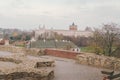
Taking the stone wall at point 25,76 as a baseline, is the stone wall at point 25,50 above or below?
above

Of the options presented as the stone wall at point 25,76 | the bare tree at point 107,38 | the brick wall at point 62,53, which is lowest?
the stone wall at point 25,76

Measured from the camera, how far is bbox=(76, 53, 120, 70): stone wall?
15.2 metres

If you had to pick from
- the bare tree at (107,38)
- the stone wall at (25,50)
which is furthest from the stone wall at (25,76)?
the stone wall at (25,50)

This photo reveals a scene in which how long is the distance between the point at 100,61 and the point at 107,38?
6.11 meters

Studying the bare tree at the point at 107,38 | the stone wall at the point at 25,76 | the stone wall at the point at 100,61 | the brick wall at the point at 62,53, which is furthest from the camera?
the bare tree at the point at 107,38

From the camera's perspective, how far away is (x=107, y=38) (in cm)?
2189

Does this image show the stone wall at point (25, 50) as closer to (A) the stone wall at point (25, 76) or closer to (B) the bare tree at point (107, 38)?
(B) the bare tree at point (107, 38)

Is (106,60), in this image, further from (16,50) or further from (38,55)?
(16,50)

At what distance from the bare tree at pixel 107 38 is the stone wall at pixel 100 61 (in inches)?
149

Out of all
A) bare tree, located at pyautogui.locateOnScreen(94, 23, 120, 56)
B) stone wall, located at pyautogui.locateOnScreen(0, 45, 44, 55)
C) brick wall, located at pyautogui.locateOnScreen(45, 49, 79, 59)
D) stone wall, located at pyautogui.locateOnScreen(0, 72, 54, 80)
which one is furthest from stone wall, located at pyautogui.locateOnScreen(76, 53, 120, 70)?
stone wall, located at pyautogui.locateOnScreen(0, 45, 44, 55)

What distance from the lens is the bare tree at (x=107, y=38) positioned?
2151 centimetres

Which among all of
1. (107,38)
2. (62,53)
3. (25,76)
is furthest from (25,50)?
(25,76)

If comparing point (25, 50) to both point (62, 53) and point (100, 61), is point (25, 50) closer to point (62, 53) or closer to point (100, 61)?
point (62, 53)

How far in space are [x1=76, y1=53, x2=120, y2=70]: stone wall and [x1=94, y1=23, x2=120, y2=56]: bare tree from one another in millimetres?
3772
